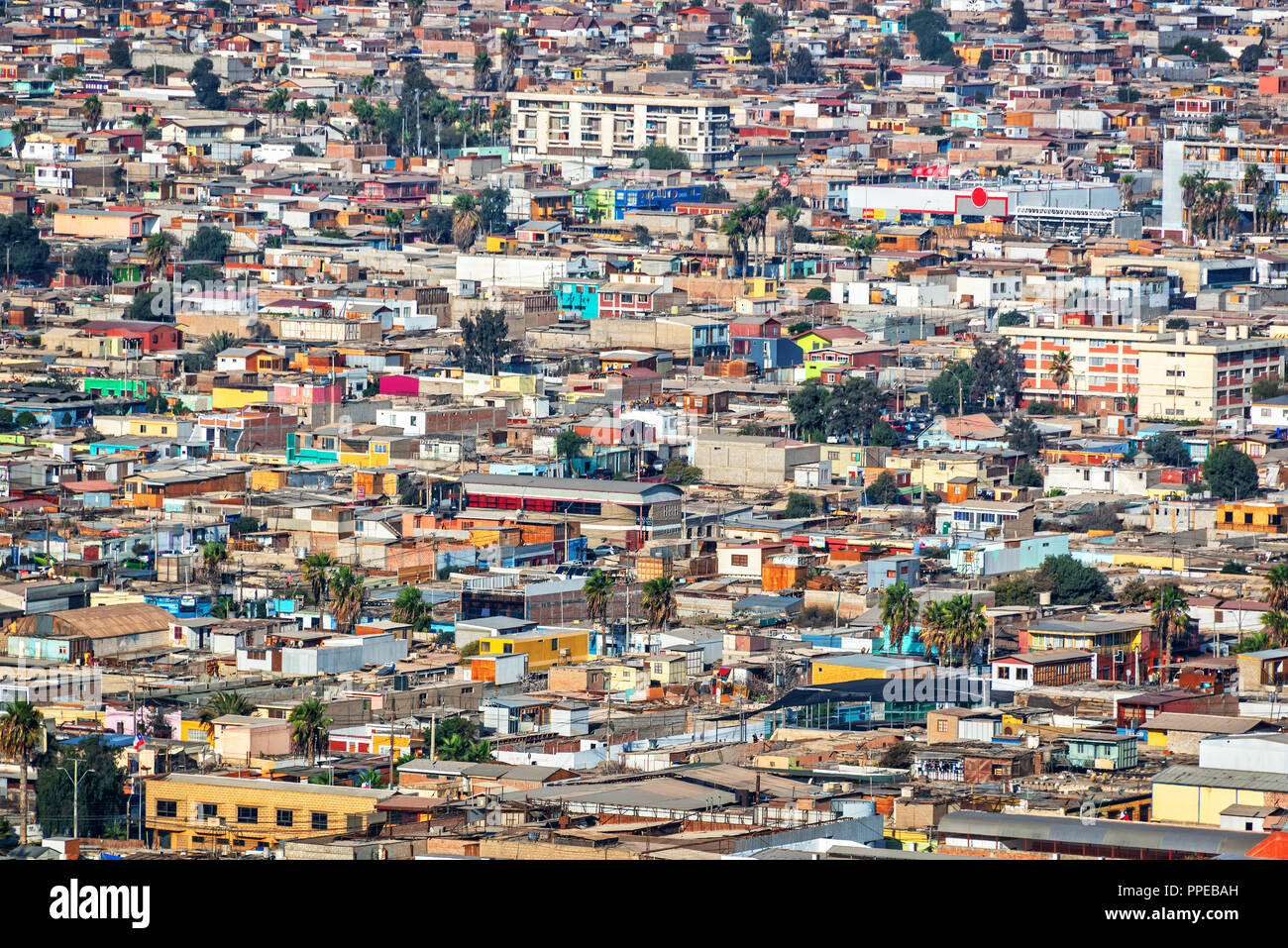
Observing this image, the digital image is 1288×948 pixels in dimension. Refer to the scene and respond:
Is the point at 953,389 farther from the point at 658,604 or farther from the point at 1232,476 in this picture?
the point at 658,604

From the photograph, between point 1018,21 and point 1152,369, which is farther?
point 1018,21

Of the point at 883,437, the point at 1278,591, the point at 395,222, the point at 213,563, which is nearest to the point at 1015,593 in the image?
the point at 1278,591

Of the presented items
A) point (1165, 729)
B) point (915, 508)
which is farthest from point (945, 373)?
point (1165, 729)

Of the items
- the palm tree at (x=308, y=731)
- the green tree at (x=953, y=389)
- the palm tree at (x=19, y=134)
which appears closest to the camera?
the palm tree at (x=308, y=731)

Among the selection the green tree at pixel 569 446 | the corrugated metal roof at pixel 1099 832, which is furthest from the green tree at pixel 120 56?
the corrugated metal roof at pixel 1099 832

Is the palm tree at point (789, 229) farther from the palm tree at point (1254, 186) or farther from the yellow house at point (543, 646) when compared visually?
the yellow house at point (543, 646)

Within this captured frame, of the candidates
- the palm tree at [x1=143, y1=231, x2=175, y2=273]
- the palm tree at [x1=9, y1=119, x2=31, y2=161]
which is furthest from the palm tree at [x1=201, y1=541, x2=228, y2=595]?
the palm tree at [x1=9, y1=119, x2=31, y2=161]
